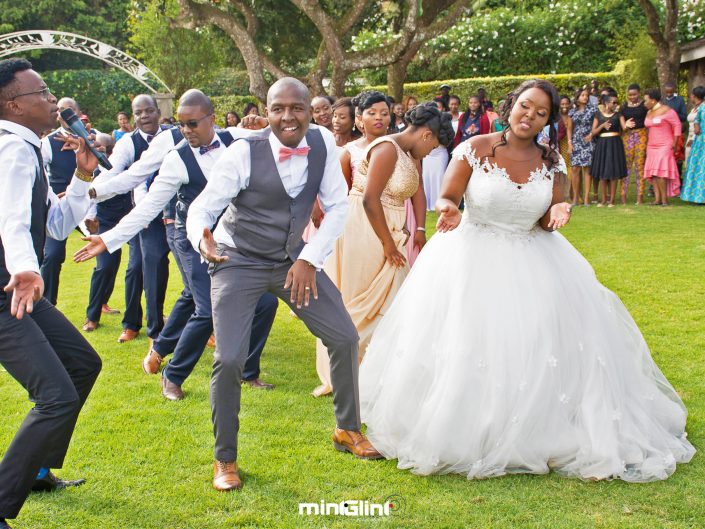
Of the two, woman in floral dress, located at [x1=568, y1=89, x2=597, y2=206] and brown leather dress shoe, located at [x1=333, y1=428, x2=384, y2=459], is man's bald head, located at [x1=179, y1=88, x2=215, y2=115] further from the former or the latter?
woman in floral dress, located at [x1=568, y1=89, x2=597, y2=206]

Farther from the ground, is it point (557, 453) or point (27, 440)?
point (27, 440)

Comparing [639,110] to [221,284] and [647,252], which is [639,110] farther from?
[221,284]

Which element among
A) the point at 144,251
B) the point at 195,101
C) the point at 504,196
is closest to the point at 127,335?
the point at 144,251

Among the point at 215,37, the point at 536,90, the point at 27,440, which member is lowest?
the point at 27,440

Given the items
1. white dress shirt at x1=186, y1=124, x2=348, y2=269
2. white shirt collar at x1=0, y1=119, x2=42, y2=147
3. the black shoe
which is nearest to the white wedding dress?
white dress shirt at x1=186, y1=124, x2=348, y2=269

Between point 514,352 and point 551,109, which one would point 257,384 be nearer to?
point 514,352

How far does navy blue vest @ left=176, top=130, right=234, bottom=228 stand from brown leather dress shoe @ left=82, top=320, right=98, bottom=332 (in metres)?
2.53

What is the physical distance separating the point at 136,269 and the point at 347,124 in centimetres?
264

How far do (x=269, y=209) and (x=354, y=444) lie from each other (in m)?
1.57

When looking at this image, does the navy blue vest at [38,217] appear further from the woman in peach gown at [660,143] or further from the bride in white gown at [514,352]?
the woman in peach gown at [660,143]

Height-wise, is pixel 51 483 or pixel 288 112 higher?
pixel 288 112

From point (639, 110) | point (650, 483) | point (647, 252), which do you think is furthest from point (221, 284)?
point (639, 110)

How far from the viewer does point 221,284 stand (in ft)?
13.6

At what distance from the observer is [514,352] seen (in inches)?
172
